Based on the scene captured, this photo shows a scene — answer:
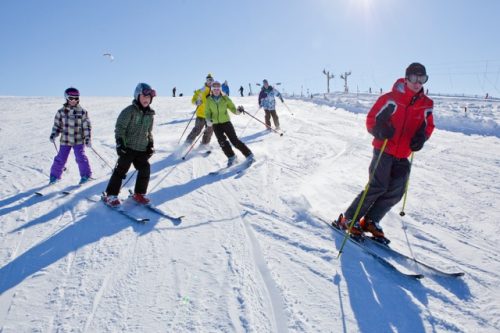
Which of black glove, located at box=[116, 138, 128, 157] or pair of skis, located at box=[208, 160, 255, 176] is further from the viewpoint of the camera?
pair of skis, located at box=[208, 160, 255, 176]

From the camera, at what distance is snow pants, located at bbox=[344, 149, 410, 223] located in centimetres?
395

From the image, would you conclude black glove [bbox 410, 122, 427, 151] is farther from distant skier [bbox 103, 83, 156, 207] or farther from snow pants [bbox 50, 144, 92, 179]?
snow pants [bbox 50, 144, 92, 179]

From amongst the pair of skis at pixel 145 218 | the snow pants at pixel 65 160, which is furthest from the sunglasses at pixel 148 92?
the snow pants at pixel 65 160

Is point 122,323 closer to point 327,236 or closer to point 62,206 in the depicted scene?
point 327,236

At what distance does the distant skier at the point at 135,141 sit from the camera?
4.85 meters

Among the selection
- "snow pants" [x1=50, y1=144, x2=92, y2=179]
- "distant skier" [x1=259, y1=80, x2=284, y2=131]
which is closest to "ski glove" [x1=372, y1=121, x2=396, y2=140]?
"snow pants" [x1=50, y1=144, x2=92, y2=179]

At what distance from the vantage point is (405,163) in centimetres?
397

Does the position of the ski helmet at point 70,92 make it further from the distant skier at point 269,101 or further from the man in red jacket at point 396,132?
the distant skier at point 269,101

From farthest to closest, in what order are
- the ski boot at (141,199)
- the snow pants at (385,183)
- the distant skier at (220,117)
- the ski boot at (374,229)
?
the distant skier at (220,117) → the ski boot at (141,199) → the ski boot at (374,229) → the snow pants at (385,183)

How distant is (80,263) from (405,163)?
3.67 meters

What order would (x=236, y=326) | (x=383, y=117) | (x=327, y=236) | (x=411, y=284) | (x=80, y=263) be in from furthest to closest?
1. (x=327, y=236)
2. (x=383, y=117)
3. (x=80, y=263)
4. (x=411, y=284)
5. (x=236, y=326)

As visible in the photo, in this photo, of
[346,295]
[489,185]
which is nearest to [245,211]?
[346,295]

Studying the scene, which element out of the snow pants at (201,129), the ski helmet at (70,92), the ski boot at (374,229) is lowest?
the ski boot at (374,229)

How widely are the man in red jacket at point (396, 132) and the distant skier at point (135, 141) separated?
10.1 ft
